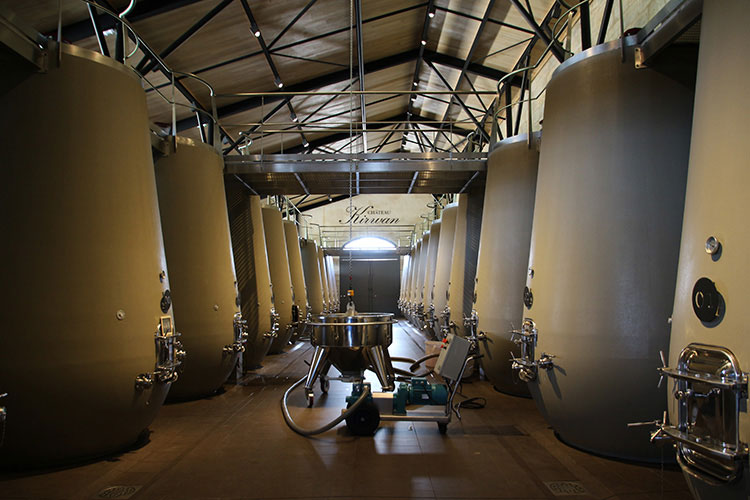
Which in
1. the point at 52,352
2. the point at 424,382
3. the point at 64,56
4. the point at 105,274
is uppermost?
the point at 64,56

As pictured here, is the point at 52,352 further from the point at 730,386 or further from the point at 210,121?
the point at 210,121

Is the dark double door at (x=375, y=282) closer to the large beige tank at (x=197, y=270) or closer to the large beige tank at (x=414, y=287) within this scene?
the large beige tank at (x=414, y=287)

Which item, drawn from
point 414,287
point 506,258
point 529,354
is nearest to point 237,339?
point 506,258

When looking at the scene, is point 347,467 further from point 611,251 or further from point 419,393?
Answer: point 611,251

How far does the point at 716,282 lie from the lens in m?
2.44

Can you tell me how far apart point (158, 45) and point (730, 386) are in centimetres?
1067

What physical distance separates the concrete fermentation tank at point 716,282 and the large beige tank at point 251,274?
23.5 ft

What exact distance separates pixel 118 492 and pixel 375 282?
24.7 meters

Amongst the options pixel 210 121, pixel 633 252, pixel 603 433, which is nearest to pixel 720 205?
pixel 633 252

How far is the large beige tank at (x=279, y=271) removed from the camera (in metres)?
11.4

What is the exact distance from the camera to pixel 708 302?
2475 mm

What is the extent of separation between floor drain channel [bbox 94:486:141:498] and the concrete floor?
0.04 ft

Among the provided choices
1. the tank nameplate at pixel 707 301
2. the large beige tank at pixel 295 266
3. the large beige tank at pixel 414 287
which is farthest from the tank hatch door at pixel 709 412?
the large beige tank at pixel 414 287

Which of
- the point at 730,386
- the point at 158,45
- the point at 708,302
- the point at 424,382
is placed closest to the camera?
the point at 730,386
